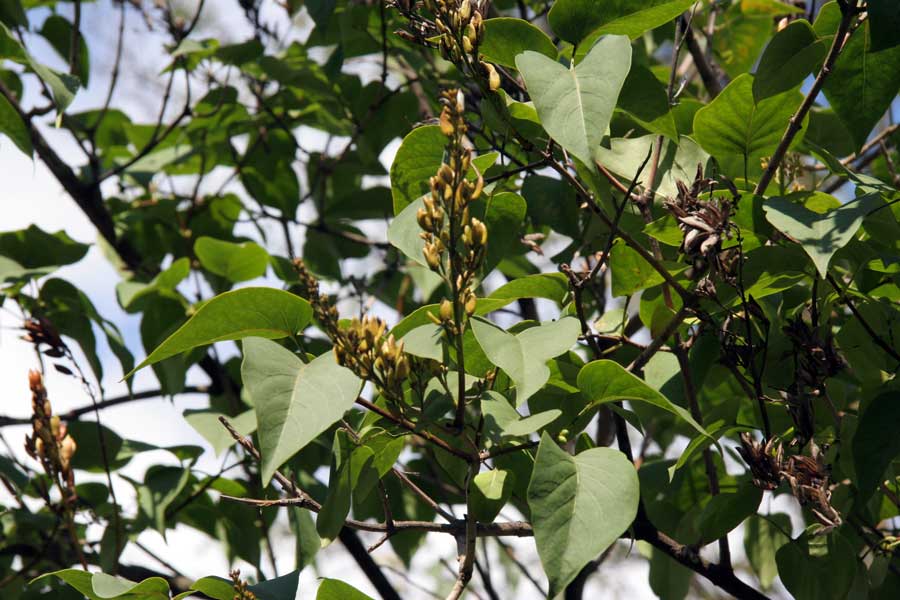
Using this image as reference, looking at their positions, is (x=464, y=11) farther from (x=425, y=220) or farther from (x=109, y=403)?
(x=109, y=403)

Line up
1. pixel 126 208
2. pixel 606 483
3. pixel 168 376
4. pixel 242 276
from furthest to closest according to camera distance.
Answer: pixel 126 208
pixel 242 276
pixel 168 376
pixel 606 483

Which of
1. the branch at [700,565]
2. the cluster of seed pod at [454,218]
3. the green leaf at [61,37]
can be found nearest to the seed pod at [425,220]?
the cluster of seed pod at [454,218]

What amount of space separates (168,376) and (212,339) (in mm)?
658

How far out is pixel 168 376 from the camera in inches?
51.9

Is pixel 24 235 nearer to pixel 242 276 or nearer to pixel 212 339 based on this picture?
pixel 242 276

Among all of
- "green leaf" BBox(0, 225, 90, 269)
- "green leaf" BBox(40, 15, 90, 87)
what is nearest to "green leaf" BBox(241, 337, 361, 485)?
"green leaf" BBox(0, 225, 90, 269)

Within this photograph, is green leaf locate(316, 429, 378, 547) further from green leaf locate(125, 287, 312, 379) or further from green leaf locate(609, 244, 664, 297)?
green leaf locate(609, 244, 664, 297)

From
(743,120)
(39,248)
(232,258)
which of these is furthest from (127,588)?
(39,248)

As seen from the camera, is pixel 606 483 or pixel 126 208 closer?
pixel 606 483

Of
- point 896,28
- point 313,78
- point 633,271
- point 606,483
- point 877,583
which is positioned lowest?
point 877,583

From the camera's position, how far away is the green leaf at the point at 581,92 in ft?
2.03

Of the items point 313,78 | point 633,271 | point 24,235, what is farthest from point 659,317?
point 24,235

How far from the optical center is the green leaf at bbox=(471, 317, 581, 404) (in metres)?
0.62

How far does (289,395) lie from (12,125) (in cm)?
63
